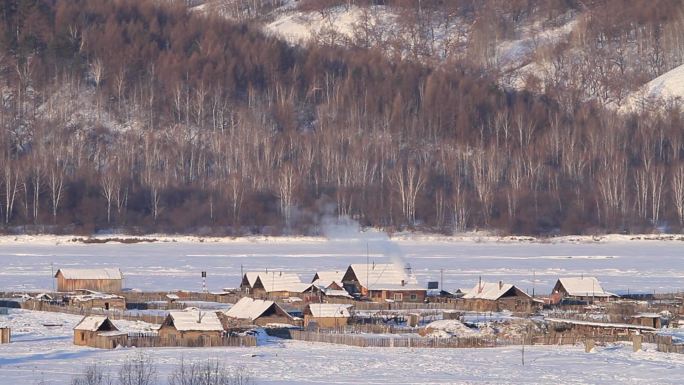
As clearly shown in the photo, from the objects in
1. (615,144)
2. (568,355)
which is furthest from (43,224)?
(568,355)

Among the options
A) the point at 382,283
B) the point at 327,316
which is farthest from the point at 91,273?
the point at 327,316

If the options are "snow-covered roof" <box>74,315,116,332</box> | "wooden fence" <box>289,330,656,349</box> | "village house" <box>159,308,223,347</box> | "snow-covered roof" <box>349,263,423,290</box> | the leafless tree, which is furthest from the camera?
"snow-covered roof" <box>349,263,423,290</box>

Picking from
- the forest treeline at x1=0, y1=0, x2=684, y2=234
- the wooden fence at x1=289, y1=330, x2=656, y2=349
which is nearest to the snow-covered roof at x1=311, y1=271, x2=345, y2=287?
the wooden fence at x1=289, y1=330, x2=656, y2=349

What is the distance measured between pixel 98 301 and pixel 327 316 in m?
9.27

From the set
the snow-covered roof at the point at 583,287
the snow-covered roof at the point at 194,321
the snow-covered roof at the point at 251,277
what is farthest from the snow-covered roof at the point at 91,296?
the snow-covered roof at the point at 583,287

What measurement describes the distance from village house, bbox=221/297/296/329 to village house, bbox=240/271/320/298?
7031mm

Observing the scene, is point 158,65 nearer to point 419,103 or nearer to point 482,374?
point 419,103

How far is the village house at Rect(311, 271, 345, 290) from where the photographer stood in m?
55.2

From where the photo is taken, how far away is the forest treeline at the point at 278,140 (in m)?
91.3

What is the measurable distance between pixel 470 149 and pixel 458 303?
187 ft

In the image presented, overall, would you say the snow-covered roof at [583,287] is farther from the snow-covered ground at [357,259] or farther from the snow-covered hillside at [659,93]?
the snow-covered hillside at [659,93]

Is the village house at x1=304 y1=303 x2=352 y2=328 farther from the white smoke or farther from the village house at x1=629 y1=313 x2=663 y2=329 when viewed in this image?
the white smoke

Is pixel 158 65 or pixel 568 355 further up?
pixel 158 65

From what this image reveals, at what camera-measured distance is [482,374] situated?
114 ft
